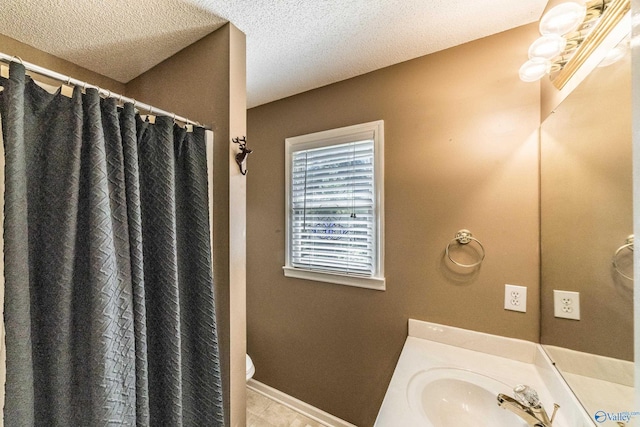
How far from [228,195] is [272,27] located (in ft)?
2.78

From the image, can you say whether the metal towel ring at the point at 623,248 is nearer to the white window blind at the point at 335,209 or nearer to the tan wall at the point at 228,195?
the white window blind at the point at 335,209

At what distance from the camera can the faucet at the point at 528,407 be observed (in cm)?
71

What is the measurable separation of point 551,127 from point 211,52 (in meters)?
1.59

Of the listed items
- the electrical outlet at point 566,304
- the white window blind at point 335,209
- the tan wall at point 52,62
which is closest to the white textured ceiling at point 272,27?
the tan wall at point 52,62

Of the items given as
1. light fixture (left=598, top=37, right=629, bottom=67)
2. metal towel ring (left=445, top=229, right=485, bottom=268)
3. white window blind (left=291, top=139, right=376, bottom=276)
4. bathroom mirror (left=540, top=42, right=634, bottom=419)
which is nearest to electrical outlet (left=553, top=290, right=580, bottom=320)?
bathroom mirror (left=540, top=42, right=634, bottom=419)

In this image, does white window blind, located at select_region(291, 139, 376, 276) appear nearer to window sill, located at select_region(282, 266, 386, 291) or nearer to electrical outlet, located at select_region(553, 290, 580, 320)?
window sill, located at select_region(282, 266, 386, 291)

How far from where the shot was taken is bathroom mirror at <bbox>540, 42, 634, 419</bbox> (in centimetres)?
59

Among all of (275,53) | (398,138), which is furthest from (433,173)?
(275,53)

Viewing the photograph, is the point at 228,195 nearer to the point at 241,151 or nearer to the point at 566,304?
the point at 241,151

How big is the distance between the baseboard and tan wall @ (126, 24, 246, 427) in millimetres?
765

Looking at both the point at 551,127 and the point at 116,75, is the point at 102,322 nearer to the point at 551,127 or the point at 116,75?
the point at 116,75

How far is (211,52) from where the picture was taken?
1.20m

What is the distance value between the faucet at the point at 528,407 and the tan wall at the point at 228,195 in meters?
1.06

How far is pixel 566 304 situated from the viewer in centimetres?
89
